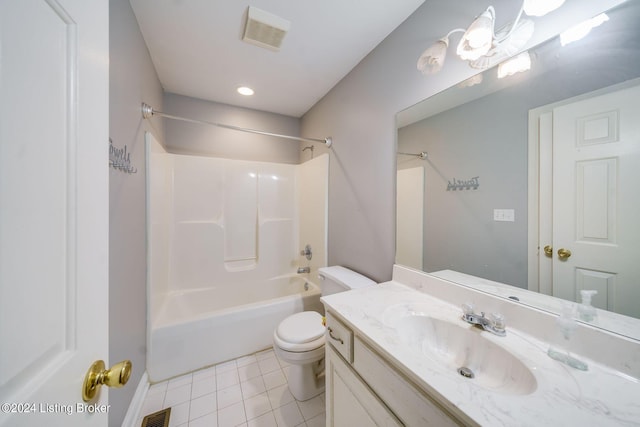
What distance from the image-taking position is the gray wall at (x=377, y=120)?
1060 mm

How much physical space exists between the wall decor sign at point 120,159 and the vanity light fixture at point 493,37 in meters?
1.65

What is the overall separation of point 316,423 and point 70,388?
4.44 feet

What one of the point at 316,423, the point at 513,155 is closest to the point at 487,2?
the point at 513,155

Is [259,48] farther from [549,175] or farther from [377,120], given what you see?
[549,175]

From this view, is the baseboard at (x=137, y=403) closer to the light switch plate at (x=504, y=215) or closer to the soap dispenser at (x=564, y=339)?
the soap dispenser at (x=564, y=339)

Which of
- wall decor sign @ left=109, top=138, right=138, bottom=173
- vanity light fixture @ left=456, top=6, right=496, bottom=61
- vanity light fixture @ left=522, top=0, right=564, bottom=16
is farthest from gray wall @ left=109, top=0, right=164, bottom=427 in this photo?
vanity light fixture @ left=522, top=0, right=564, bottom=16

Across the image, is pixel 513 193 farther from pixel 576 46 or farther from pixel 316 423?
pixel 316 423

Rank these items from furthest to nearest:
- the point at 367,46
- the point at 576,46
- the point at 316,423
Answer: the point at 367,46 < the point at 316,423 < the point at 576,46

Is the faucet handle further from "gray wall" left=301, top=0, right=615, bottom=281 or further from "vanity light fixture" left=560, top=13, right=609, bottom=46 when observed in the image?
"vanity light fixture" left=560, top=13, right=609, bottom=46

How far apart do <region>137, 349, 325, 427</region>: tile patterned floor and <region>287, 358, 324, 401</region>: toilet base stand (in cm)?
3

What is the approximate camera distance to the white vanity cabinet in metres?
0.59

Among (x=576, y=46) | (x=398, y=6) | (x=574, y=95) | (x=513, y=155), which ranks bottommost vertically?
(x=513, y=155)

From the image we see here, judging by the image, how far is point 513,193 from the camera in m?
0.87

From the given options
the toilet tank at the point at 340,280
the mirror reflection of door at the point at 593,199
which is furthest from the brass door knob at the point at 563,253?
the toilet tank at the point at 340,280
